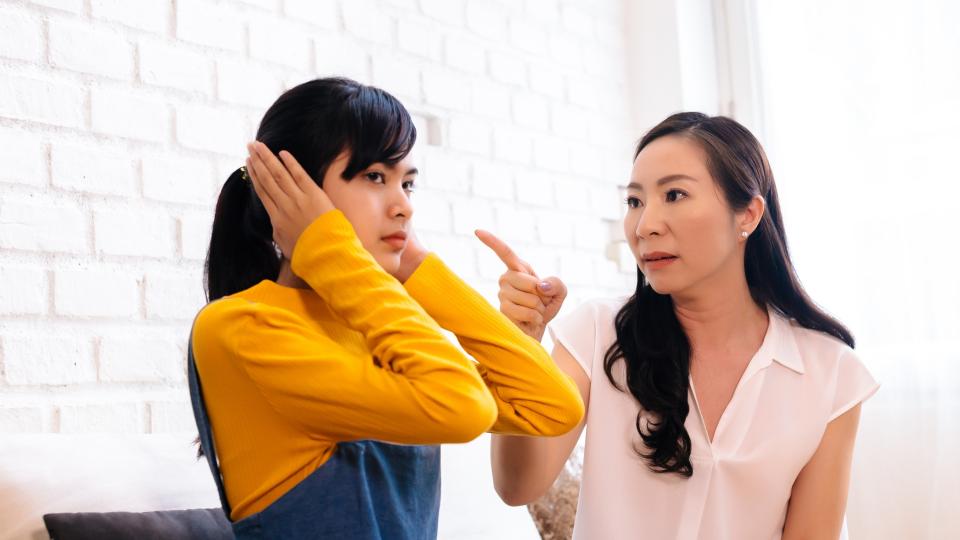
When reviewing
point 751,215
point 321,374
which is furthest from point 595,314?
point 321,374

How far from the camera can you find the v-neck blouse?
5.84 feet

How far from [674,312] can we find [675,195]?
9.3 inches

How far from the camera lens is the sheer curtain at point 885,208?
277cm

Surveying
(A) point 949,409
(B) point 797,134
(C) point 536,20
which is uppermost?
(C) point 536,20

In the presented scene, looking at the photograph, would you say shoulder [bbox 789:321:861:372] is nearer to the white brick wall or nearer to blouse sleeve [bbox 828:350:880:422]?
blouse sleeve [bbox 828:350:880:422]

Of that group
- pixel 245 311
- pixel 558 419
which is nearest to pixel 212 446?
pixel 245 311

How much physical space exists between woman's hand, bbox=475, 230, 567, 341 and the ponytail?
0.31m

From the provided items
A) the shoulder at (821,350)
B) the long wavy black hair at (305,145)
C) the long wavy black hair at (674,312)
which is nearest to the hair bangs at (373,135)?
the long wavy black hair at (305,145)

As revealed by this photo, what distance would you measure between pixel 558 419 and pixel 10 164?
100 cm

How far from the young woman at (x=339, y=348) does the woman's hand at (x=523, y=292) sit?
0.32ft

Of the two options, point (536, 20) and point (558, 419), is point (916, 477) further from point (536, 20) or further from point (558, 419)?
point (558, 419)

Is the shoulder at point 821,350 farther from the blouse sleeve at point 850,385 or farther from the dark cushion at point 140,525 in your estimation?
the dark cushion at point 140,525

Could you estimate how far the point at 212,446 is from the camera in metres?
1.20

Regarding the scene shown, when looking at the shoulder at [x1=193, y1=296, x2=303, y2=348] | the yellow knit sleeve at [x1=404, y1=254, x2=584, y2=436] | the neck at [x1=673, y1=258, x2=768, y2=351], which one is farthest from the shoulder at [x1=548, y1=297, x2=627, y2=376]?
the shoulder at [x1=193, y1=296, x2=303, y2=348]
